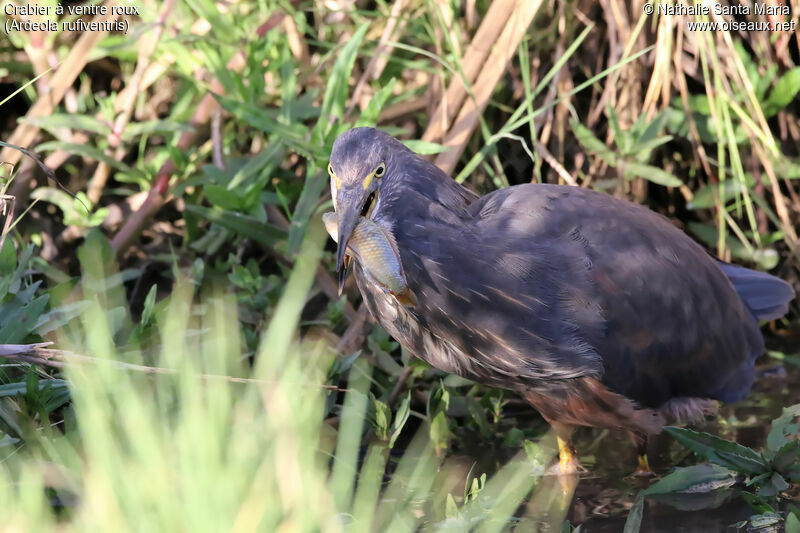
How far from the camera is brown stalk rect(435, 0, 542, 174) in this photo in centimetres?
390

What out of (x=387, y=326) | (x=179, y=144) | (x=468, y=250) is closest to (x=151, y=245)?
(x=179, y=144)

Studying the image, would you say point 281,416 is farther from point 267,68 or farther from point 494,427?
point 267,68

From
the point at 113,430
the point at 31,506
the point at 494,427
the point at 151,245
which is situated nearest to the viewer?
the point at 31,506

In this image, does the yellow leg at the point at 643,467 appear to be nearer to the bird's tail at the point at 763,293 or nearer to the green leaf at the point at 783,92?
the bird's tail at the point at 763,293

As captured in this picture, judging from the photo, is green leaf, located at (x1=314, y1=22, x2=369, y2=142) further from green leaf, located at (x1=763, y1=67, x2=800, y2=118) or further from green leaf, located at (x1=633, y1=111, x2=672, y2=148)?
green leaf, located at (x1=763, y1=67, x2=800, y2=118)

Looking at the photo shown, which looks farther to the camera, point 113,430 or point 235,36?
point 235,36

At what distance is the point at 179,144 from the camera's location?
4207 mm

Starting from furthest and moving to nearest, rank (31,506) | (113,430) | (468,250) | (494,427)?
1. (494,427)
2. (468,250)
3. (113,430)
4. (31,506)

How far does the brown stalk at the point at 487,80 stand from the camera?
154 inches

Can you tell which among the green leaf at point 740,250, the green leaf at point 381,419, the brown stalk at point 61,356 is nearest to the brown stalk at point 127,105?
the green leaf at point 381,419

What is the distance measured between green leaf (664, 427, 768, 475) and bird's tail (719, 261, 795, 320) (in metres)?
1.02

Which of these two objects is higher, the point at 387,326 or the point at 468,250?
the point at 468,250

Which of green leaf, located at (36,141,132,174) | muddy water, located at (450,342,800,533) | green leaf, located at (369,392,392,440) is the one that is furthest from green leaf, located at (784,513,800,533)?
green leaf, located at (36,141,132,174)

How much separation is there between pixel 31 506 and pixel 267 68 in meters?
2.52
